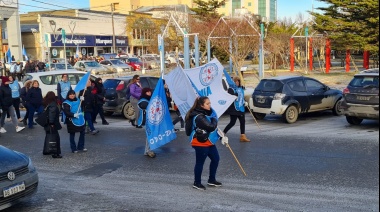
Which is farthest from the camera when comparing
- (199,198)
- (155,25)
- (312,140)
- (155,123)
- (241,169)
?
(155,25)

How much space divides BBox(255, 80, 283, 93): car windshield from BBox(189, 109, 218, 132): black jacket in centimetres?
777

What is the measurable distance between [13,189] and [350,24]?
93.4 feet

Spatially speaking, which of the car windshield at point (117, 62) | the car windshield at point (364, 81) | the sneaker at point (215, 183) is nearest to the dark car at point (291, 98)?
the car windshield at point (364, 81)

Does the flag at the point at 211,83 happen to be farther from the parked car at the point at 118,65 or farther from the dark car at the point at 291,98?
the parked car at the point at 118,65

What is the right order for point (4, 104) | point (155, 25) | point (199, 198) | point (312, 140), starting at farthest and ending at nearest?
point (155, 25) → point (4, 104) → point (312, 140) → point (199, 198)

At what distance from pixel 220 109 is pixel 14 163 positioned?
469 centimetres

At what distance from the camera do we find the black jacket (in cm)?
729

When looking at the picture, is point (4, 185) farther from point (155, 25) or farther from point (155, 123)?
point (155, 25)

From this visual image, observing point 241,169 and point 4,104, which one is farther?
point 4,104

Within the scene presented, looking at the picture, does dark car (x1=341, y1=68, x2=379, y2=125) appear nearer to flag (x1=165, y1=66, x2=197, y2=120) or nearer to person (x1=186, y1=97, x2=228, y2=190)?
flag (x1=165, y1=66, x2=197, y2=120)

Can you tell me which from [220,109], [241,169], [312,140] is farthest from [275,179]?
[312,140]

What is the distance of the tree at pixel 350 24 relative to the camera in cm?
2930

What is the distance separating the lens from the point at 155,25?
59.5 metres

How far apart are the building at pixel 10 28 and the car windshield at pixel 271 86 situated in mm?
40148
